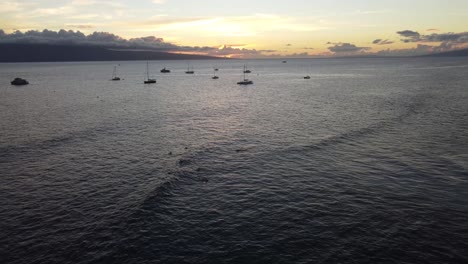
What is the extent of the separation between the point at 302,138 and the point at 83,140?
47153mm

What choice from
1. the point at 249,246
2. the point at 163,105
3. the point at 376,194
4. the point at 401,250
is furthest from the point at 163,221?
the point at 163,105

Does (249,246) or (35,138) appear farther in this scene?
(35,138)

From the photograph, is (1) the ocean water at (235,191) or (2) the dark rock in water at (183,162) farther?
(2) the dark rock in water at (183,162)

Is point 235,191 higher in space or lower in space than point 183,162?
lower

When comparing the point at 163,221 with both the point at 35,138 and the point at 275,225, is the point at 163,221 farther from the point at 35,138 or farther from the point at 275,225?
the point at 35,138

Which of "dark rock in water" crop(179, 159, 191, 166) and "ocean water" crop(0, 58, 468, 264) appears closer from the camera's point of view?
"ocean water" crop(0, 58, 468, 264)

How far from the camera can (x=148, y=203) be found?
44.3 meters

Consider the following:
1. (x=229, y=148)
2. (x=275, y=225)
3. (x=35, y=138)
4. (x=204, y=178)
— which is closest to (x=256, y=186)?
(x=204, y=178)

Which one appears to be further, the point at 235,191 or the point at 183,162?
the point at 183,162

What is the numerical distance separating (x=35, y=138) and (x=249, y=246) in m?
62.0

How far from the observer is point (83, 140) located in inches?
2992

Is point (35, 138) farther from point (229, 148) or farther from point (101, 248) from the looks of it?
point (101, 248)

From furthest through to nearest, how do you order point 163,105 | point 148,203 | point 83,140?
point 163,105, point 83,140, point 148,203

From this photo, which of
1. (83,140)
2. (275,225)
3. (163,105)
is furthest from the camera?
(163,105)
